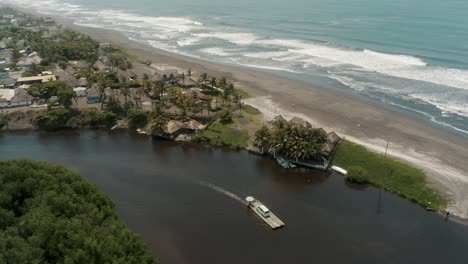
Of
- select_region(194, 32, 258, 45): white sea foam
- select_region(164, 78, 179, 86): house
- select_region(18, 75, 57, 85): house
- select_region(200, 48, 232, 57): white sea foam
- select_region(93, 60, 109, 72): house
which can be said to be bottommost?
select_region(18, 75, 57, 85): house

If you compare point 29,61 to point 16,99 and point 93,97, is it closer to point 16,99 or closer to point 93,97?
point 16,99

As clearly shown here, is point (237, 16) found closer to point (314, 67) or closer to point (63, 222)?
point (314, 67)

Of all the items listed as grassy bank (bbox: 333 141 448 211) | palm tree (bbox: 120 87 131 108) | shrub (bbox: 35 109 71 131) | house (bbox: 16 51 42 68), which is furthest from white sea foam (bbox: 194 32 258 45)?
grassy bank (bbox: 333 141 448 211)

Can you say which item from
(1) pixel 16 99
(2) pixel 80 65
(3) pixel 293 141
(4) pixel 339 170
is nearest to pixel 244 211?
(3) pixel 293 141

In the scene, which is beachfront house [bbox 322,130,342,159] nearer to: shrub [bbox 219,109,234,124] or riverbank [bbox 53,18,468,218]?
riverbank [bbox 53,18,468,218]

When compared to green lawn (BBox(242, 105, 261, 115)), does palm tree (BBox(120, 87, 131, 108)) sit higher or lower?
higher

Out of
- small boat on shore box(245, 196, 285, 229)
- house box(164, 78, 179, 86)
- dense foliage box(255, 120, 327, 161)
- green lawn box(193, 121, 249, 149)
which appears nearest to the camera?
small boat on shore box(245, 196, 285, 229)

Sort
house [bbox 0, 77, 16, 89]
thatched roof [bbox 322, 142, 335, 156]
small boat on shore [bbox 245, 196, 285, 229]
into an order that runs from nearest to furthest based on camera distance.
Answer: small boat on shore [bbox 245, 196, 285, 229] → thatched roof [bbox 322, 142, 335, 156] → house [bbox 0, 77, 16, 89]

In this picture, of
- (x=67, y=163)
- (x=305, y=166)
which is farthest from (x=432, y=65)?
(x=67, y=163)

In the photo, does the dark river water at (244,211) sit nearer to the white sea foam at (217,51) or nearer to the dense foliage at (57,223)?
the dense foliage at (57,223)
